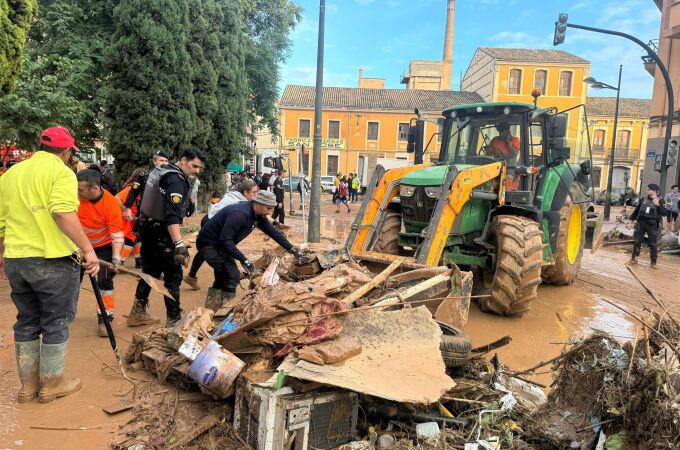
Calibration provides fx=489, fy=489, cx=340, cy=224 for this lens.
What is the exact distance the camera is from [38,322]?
11.7ft

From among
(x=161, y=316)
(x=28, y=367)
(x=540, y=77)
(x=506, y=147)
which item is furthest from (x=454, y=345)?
(x=540, y=77)

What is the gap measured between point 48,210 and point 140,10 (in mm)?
9597

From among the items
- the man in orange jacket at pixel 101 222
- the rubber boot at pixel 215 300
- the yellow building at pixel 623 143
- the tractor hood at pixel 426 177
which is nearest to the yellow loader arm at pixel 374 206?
the tractor hood at pixel 426 177

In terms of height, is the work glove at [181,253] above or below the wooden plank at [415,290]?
above

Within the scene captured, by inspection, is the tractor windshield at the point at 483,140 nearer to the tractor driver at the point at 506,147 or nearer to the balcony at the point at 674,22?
the tractor driver at the point at 506,147

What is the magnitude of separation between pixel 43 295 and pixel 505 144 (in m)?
5.81

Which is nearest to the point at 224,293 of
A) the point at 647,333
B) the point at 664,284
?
the point at 647,333

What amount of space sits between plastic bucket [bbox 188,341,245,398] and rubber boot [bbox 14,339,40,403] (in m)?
1.23

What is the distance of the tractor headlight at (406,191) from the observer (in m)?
6.18

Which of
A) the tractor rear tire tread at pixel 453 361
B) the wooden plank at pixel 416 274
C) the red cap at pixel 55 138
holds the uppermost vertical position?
the red cap at pixel 55 138

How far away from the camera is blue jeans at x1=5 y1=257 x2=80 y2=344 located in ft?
11.3

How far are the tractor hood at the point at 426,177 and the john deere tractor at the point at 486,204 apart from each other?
0.04ft

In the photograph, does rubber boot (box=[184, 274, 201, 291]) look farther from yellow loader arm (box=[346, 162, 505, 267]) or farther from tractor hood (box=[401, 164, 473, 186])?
tractor hood (box=[401, 164, 473, 186])

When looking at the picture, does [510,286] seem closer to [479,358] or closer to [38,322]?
[479,358]
